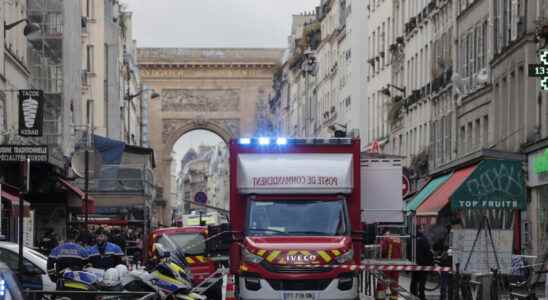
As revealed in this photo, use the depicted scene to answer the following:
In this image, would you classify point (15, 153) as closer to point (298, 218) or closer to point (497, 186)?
point (298, 218)

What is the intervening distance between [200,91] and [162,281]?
116 meters

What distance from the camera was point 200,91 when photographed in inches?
5369

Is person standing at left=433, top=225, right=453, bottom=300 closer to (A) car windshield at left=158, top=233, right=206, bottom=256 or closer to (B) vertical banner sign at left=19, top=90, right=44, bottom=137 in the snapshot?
(A) car windshield at left=158, top=233, right=206, bottom=256

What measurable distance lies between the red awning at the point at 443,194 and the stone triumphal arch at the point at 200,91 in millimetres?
92444

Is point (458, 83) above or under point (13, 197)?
above

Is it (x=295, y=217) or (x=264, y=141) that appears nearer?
(x=295, y=217)

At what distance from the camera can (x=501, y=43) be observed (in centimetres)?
3897

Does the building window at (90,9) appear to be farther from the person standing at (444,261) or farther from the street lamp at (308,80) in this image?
the person standing at (444,261)

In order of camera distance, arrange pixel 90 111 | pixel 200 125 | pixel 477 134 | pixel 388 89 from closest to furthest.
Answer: pixel 477 134, pixel 388 89, pixel 90 111, pixel 200 125

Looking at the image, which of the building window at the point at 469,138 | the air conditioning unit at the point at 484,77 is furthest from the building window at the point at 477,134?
the air conditioning unit at the point at 484,77

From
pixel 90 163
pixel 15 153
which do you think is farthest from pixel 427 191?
pixel 15 153

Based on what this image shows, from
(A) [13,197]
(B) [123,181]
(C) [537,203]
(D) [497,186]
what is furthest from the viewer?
(B) [123,181]

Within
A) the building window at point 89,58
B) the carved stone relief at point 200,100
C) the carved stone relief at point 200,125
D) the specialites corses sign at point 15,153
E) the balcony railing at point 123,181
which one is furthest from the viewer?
the carved stone relief at point 200,100

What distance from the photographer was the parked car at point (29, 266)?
22.8 metres
